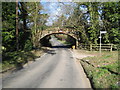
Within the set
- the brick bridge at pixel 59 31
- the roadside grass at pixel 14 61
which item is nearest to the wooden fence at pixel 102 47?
the brick bridge at pixel 59 31

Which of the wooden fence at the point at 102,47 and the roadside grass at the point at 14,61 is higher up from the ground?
the wooden fence at the point at 102,47

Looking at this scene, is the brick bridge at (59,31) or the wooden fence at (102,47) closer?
the wooden fence at (102,47)

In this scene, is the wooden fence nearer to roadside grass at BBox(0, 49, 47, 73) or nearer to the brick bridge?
the brick bridge

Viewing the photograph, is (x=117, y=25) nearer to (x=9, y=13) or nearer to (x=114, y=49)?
(x=114, y=49)

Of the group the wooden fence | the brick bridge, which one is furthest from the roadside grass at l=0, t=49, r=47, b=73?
the brick bridge

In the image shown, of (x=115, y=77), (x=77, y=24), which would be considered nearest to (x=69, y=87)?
(x=115, y=77)

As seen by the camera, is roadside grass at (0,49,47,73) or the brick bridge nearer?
roadside grass at (0,49,47,73)

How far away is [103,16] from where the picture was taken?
84.8ft

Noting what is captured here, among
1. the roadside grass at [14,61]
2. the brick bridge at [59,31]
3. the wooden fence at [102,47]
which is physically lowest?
the roadside grass at [14,61]

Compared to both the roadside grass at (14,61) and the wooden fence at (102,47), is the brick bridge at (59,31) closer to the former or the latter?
the wooden fence at (102,47)

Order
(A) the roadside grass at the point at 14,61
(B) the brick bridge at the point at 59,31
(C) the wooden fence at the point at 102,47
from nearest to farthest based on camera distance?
(A) the roadside grass at the point at 14,61, (C) the wooden fence at the point at 102,47, (B) the brick bridge at the point at 59,31

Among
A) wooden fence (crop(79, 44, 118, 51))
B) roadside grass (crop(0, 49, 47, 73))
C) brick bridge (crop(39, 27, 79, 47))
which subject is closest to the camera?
roadside grass (crop(0, 49, 47, 73))

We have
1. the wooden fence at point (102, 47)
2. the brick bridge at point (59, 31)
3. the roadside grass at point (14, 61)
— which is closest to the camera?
the roadside grass at point (14, 61)

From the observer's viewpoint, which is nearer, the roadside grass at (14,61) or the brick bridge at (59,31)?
the roadside grass at (14,61)
